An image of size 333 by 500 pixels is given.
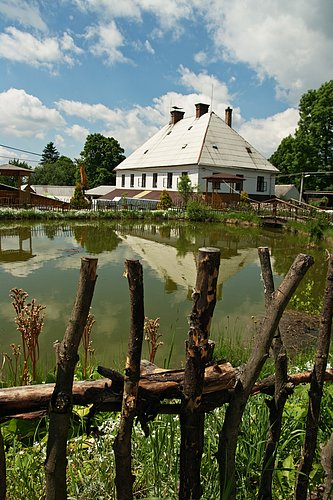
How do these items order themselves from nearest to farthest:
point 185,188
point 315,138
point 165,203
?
1. point 185,188
2. point 165,203
3. point 315,138

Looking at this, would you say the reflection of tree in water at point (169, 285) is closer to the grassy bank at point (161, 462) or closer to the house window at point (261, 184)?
the grassy bank at point (161, 462)

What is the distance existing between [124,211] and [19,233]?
9.72 m

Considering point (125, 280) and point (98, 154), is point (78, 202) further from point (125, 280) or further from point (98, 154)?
point (98, 154)

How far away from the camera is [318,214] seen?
64.7ft

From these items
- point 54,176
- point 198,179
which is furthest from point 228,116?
point 54,176

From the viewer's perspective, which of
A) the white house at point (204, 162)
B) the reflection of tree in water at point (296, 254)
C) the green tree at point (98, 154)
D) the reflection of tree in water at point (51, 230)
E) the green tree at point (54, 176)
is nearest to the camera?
the reflection of tree in water at point (296, 254)

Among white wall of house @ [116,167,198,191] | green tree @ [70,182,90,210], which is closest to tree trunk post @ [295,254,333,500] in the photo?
green tree @ [70,182,90,210]

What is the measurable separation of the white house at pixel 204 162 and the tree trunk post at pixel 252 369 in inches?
1056

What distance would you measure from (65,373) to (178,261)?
36.4 ft

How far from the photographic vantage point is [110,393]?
5.11 ft

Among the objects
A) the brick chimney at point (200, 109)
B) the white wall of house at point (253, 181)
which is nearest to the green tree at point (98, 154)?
the brick chimney at point (200, 109)

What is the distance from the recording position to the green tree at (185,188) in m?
28.6

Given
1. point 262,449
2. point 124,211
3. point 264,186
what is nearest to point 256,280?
point 262,449

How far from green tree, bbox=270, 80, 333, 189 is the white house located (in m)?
6.31
